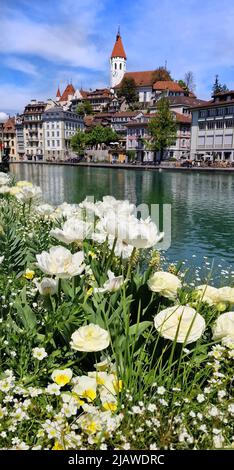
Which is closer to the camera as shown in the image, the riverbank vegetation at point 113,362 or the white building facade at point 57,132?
the riverbank vegetation at point 113,362

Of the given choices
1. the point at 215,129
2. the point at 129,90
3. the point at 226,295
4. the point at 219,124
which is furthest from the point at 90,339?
the point at 129,90

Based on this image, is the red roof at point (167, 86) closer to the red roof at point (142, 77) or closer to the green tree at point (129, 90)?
the red roof at point (142, 77)

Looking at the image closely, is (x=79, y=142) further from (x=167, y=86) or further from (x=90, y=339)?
(x=90, y=339)

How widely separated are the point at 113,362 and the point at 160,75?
12070 centimetres

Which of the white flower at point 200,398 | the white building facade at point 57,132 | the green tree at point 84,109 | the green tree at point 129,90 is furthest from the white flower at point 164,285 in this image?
the green tree at point 84,109

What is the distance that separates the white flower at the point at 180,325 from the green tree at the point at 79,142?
89.2 m

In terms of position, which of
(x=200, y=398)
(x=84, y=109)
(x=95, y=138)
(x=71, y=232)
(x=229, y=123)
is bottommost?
(x=200, y=398)

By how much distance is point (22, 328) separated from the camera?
2.39m

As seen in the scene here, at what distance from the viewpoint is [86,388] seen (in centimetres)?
186

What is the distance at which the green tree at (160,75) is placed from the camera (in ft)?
367

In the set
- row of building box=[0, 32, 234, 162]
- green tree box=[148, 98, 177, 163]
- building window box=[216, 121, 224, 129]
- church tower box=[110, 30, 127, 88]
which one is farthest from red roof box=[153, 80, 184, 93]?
green tree box=[148, 98, 177, 163]

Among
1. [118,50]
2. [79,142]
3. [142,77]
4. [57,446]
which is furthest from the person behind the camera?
[118,50]

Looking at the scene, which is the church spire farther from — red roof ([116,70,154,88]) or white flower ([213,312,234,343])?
white flower ([213,312,234,343])

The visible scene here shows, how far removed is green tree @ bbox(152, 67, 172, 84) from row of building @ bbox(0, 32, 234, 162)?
2.99 ft
